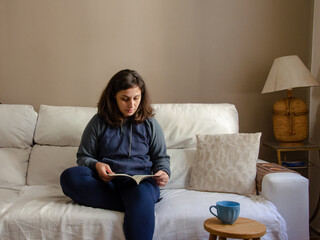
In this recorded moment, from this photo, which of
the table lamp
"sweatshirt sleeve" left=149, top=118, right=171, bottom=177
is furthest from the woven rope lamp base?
"sweatshirt sleeve" left=149, top=118, right=171, bottom=177

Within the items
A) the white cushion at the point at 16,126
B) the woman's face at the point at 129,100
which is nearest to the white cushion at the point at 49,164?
the white cushion at the point at 16,126

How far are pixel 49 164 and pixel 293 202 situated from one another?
4.37 ft

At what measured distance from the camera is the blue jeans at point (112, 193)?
4.93 feet

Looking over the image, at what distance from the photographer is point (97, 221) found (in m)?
1.53

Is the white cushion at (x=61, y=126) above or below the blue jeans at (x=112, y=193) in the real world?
above

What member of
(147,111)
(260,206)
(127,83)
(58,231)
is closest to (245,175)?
(260,206)

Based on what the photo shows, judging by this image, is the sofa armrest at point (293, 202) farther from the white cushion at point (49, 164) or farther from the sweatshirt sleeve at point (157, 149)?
the white cushion at point (49, 164)

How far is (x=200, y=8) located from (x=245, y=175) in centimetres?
128

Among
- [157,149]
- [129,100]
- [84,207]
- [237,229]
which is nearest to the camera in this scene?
[237,229]

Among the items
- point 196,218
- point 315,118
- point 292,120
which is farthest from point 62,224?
point 315,118

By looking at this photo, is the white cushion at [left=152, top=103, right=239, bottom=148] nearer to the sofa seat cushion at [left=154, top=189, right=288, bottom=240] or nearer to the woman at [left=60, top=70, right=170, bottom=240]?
the woman at [left=60, top=70, right=170, bottom=240]

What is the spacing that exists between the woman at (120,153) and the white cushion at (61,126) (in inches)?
13.7

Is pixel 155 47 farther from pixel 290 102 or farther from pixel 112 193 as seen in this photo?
pixel 112 193

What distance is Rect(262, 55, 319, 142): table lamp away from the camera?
2262 mm
